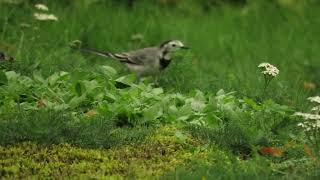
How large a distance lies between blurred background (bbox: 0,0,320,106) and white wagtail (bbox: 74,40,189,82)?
0.14 metres

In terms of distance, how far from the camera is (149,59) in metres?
→ 9.00

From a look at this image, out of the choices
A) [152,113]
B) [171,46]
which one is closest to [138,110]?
[152,113]

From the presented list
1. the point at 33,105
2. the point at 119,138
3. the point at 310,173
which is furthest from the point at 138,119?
the point at 310,173

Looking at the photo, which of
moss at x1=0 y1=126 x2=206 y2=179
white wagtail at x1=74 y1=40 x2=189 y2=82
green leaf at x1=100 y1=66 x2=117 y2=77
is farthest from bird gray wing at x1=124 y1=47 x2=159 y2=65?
moss at x1=0 y1=126 x2=206 y2=179

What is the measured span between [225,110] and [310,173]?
4.98 ft

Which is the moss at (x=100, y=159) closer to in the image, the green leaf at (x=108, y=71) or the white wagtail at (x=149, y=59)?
the green leaf at (x=108, y=71)

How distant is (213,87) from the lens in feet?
27.5

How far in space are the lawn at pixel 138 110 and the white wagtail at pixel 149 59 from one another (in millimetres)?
183

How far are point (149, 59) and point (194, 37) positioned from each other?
2630 millimetres

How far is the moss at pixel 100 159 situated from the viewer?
18.3 feet

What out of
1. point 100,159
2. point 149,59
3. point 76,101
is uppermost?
point 149,59

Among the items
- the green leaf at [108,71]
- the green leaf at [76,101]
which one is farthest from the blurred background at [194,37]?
the green leaf at [76,101]

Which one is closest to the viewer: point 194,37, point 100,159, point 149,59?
point 100,159

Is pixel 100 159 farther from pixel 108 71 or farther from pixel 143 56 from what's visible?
pixel 143 56
